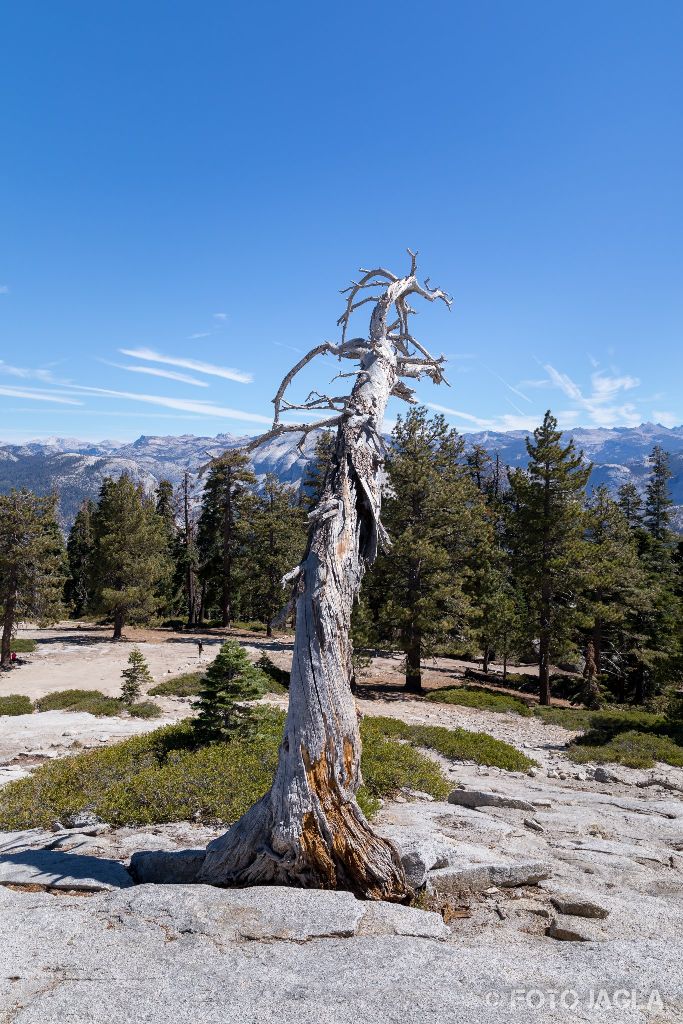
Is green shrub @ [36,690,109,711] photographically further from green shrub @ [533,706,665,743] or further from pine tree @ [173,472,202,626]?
pine tree @ [173,472,202,626]

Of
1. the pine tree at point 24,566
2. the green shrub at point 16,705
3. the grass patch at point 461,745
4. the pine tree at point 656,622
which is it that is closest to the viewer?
the grass patch at point 461,745

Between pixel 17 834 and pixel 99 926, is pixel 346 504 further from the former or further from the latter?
pixel 17 834

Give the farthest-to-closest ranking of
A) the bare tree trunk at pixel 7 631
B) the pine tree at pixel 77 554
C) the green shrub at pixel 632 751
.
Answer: the pine tree at pixel 77 554 → the bare tree trunk at pixel 7 631 → the green shrub at pixel 632 751

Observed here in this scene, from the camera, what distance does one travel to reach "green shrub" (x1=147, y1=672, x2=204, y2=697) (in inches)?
A: 816

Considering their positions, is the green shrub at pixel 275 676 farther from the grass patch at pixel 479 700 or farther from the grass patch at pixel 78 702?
the grass patch at pixel 479 700

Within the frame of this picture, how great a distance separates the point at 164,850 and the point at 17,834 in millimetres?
2591

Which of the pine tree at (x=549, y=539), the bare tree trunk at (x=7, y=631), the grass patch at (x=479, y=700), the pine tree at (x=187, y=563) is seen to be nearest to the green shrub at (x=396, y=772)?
the grass patch at (x=479, y=700)

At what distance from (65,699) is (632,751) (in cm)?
1871

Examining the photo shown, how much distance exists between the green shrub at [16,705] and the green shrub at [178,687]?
13.1 ft

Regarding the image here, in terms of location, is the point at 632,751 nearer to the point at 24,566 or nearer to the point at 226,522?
the point at 24,566

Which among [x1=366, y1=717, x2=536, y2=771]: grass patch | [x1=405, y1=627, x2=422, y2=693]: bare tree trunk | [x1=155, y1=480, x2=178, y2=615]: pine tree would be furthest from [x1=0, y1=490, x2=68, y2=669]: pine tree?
[x1=155, y1=480, x2=178, y2=615]: pine tree

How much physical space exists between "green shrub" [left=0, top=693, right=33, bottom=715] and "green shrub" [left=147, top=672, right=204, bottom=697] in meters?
4.00

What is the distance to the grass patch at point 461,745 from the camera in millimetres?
13382

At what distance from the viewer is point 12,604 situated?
27.4 m
